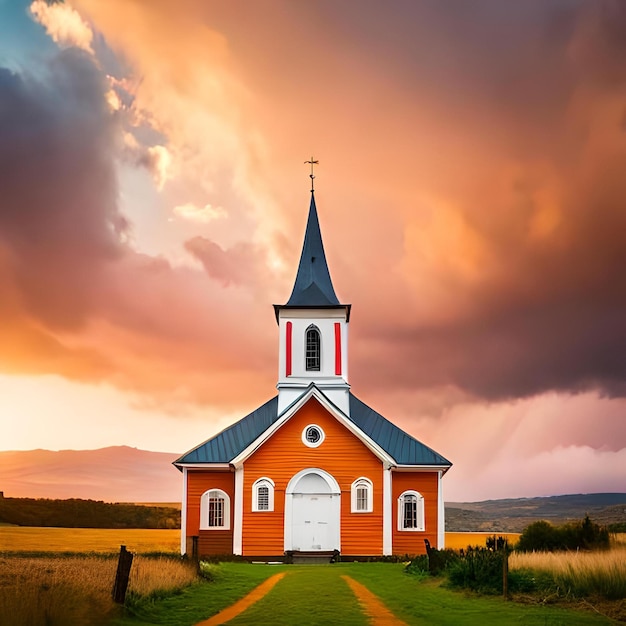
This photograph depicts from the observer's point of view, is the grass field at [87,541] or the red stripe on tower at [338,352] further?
the red stripe on tower at [338,352]

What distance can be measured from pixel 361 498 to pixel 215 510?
6877mm

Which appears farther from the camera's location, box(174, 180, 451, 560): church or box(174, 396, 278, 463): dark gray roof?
box(174, 396, 278, 463): dark gray roof

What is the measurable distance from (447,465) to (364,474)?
4.04m

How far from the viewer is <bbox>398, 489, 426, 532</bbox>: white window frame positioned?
39312 mm

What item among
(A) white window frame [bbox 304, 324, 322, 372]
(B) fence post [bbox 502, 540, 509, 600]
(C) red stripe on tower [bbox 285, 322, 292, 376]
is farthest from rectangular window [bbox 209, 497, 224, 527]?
(B) fence post [bbox 502, 540, 509, 600]

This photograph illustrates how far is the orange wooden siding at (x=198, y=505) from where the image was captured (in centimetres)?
3903

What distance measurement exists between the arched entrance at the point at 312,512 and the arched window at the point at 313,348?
632cm

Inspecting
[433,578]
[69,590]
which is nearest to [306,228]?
[433,578]

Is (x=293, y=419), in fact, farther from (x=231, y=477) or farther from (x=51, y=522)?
(x=51, y=522)

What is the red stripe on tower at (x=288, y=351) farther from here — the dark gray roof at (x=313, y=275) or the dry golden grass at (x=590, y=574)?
the dry golden grass at (x=590, y=574)

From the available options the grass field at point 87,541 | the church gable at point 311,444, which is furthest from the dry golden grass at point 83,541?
the church gable at point 311,444

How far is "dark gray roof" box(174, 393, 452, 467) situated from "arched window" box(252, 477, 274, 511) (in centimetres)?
179

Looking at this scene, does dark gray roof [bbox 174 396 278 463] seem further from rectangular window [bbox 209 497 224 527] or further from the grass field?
the grass field

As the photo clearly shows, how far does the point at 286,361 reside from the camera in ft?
141
